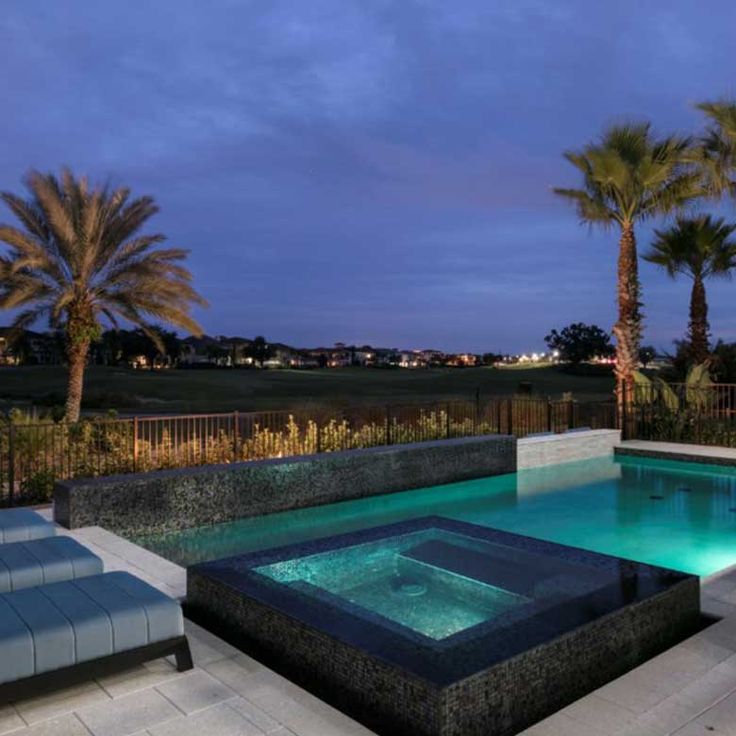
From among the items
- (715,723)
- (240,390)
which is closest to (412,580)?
(715,723)

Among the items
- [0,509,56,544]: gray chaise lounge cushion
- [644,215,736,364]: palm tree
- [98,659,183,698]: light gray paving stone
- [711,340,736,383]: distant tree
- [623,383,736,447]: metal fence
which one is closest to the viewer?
[98,659,183,698]: light gray paving stone

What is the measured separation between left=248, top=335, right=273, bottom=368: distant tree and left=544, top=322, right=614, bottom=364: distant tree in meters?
36.8

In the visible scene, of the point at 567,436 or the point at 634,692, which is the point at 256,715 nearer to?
the point at 634,692

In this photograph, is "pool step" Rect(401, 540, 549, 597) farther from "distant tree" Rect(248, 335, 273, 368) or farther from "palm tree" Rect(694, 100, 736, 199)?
"distant tree" Rect(248, 335, 273, 368)

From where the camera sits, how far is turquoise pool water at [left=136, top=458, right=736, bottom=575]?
282 inches

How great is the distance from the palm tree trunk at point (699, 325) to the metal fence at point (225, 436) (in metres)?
4.29

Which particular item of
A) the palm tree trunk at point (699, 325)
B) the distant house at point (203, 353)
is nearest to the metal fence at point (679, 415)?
the palm tree trunk at point (699, 325)

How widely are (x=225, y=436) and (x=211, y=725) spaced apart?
7.06m

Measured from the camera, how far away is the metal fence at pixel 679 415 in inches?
525

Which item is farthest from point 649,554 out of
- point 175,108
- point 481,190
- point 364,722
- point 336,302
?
point 336,302

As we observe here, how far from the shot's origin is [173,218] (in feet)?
180

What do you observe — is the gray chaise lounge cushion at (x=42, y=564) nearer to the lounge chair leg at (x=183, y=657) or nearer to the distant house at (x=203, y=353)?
the lounge chair leg at (x=183, y=657)

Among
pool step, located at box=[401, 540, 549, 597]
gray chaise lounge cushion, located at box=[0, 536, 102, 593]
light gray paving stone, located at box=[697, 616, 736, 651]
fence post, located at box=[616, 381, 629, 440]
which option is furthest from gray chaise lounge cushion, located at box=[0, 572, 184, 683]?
fence post, located at box=[616, 381, 629, 440]

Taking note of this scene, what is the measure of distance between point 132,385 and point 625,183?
110ft
